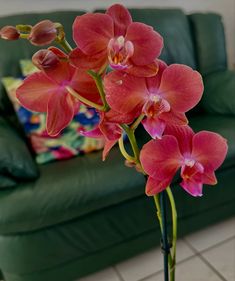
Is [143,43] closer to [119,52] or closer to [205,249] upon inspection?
[119,52]

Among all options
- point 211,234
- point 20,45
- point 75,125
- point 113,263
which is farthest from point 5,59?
point 211,234

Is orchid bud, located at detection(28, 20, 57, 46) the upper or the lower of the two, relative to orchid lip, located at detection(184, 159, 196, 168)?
upper

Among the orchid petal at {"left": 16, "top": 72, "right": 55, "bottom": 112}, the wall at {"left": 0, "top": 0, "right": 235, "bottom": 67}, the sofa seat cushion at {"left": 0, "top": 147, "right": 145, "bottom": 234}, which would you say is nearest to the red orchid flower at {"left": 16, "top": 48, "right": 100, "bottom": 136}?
the orchid petal at {"left": 16, "top": 72, "right": 55, "bottom": 112}

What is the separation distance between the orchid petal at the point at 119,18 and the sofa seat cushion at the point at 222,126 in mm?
1005

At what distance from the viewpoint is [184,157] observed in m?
0.40

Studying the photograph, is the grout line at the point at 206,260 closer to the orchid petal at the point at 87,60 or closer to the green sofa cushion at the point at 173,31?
the green sofa cushion at the point at 173,31

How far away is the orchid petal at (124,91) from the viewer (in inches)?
13.3

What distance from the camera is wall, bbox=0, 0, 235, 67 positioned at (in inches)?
66.0

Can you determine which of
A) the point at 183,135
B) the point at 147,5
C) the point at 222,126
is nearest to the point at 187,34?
the point at 147,5

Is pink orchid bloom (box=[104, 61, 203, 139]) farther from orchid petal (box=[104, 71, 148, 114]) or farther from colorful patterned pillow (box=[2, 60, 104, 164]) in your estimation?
colorful patterned pillow (box=[2, 60, 104, 164])

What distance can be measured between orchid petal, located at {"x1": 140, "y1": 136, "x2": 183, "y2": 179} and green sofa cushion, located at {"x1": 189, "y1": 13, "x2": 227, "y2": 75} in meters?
1.54

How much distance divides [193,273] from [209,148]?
104cm

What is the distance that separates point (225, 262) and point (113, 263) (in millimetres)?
491

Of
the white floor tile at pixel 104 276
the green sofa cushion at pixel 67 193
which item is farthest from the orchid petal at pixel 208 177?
the white floor tile at pixel 104 276
